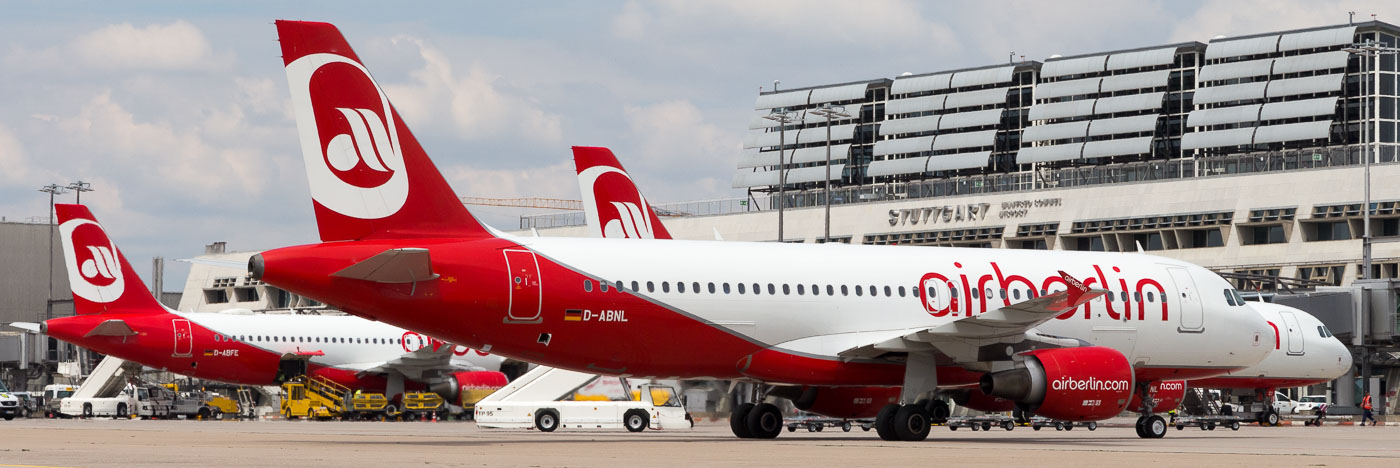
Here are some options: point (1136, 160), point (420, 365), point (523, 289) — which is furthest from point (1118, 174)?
Answer: point (523, 289)

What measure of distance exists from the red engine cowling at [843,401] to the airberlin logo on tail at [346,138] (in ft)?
27.6

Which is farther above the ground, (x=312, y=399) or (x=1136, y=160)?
(x=1136, y=160)

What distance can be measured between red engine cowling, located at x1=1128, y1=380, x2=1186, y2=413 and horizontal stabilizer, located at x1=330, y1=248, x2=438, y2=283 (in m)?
13.8

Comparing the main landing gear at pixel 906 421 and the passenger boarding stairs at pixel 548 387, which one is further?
the passenger boarding stairs at pixel 548 387

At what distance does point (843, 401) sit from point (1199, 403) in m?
12.8

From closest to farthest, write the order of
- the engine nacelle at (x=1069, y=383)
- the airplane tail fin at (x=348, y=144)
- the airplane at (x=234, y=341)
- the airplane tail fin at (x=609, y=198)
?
1. the airplane tail fin at (x=348, y=144)
2. the engine nacelle at (x=1069, y=383)
3. the airplane tail fin at (x=609, y=198)
4. the airplane at (x=234, y=341)

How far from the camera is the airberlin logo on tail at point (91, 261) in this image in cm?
4538

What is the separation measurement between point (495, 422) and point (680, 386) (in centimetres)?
451

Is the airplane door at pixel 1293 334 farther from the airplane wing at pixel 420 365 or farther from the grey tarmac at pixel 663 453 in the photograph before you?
the airplane wing at pixel 420 365

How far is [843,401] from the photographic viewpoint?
2770 cm

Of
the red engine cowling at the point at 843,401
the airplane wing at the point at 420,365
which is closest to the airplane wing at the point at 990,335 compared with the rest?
the red engine cowling at the point at 843,401

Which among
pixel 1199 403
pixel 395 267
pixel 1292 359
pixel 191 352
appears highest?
pixel 395 267

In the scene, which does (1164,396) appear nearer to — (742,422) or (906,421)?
(906,421)

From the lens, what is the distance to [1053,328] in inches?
1065
